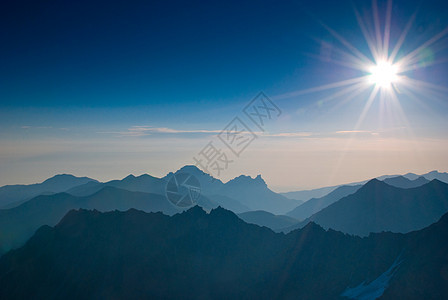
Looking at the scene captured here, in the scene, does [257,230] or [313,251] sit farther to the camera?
[257,230]

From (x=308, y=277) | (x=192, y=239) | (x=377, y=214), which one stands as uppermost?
(x=377, y=214)

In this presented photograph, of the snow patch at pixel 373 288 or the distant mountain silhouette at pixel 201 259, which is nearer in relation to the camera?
the snow patch at pixel 373 288

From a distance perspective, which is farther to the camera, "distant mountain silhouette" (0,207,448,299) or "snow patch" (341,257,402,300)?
"distant mountain silhouette" (0,207,448,299)

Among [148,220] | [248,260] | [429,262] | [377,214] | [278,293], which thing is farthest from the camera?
[377,214]

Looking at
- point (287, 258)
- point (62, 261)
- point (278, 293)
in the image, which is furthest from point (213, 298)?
point (62, 261)

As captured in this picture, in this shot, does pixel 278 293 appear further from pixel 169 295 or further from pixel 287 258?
pixel 169 295

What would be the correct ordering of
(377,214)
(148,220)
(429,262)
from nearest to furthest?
(429,262) → (148,220) → (377,214)

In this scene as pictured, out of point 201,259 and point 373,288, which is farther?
point 201,259

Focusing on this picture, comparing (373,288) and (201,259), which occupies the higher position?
(373,288)
